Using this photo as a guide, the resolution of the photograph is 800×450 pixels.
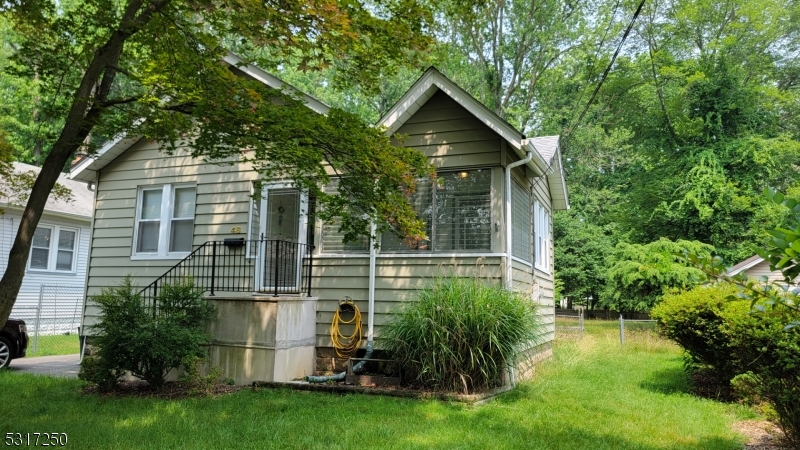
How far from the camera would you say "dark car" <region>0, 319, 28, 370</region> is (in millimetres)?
9117

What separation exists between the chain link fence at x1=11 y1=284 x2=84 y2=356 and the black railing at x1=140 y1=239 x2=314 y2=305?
21.9 ft

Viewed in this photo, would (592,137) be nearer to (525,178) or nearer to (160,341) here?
(525,178)

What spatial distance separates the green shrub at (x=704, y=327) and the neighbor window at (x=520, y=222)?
2423 millimetres

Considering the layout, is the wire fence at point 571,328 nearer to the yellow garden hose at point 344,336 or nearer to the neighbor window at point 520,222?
the neighbor window at point 520,222

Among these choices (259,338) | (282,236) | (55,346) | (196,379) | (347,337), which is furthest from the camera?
(55,346)

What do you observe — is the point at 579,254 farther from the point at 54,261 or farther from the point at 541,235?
the point at 54,261

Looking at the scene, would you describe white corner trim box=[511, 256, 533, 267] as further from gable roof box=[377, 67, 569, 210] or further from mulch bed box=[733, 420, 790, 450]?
mulch bed box=[733, 420, 790, 450]

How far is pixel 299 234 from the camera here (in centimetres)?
923

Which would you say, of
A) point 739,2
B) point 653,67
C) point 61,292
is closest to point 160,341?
point 61,292

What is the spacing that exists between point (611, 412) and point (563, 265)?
841 inches

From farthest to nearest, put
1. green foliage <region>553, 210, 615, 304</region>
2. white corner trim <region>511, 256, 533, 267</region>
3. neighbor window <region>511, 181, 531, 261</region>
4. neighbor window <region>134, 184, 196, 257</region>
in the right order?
green foliage <region>553, 210, 615, 304</region> < neighbor window <region>134, 184, 196, 257</region> < neighbor window <region>511, 181, 531, 261</region> < white corner trim <region>511, 256, 533, 267</region>

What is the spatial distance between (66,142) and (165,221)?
16.0 ft

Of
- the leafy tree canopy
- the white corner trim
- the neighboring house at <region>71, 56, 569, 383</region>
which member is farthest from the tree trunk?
the white corner trim

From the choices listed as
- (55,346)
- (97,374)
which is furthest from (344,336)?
(55,346)
